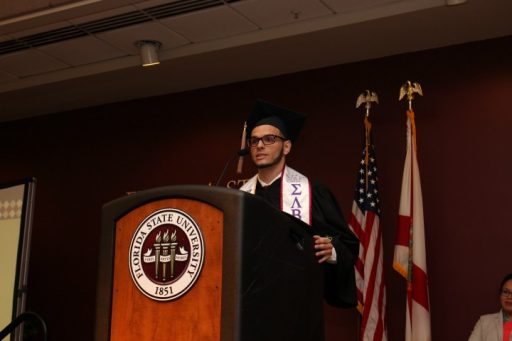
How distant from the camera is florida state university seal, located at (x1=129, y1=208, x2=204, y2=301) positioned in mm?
1377

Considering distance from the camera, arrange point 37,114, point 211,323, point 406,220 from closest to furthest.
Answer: point 211,323, point 406,220, point 37,114

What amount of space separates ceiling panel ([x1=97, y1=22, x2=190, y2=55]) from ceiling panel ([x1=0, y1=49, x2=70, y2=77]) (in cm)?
68

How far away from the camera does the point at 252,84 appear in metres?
6.23

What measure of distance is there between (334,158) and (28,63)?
263 centimetres

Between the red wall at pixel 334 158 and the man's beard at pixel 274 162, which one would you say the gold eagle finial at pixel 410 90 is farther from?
the man's beard at pixel 274 162

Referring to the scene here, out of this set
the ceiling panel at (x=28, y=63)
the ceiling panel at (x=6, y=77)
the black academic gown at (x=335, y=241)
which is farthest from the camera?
the ceiling panel at (x=6, y=77)

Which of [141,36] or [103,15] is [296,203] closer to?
[103,15]

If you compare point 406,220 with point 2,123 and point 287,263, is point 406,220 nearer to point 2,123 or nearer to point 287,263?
point 287,263

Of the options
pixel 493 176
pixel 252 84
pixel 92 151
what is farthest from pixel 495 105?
pixel 92 151

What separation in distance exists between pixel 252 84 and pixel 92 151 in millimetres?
1825

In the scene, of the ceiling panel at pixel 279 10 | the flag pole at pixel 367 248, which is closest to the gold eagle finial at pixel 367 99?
the flag pole at pixel 367 248

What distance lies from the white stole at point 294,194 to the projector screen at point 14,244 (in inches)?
119

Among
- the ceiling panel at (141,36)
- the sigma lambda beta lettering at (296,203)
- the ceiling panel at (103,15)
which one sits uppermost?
the ceiling panel at (141,36)

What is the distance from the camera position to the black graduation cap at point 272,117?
268 cm
